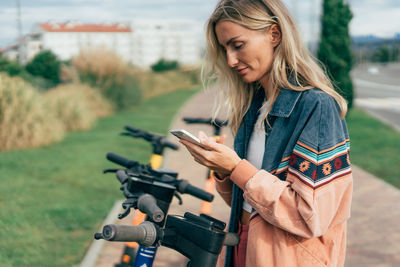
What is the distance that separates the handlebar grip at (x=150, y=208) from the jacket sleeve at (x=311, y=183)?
31 cm

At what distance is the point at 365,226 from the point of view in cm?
529

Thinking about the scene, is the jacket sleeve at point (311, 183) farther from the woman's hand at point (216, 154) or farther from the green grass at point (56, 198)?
the green grass at point (56, 198)

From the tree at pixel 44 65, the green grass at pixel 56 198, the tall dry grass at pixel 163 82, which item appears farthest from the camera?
the tall dry grass at pixel 163 82

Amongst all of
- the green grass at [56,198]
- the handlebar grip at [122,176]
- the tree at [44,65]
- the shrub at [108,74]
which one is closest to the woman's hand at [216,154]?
the handlebar grip at [122,176]

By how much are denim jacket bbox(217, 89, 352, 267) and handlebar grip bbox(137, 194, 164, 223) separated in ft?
0.95

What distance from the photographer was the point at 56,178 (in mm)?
7434

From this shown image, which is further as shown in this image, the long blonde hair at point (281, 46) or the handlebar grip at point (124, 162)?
the handlebar grip at point (124, 162)

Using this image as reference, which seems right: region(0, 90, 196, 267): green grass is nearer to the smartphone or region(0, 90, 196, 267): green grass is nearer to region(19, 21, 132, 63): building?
the smartphone

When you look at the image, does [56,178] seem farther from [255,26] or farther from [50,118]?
[255,26]

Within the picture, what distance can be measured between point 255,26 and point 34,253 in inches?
142

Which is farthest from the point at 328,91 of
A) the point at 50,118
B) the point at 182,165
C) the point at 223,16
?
the point at 50,118

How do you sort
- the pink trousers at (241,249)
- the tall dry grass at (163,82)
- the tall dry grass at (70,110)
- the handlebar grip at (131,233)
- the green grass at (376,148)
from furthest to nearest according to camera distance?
the tall dry grass at (163,82), the tall dry grass at (70,110), the green grass at (376,148), the pink trousers at (241,249), the handlebar grip at (131,233)

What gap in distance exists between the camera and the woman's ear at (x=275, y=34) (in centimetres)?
170

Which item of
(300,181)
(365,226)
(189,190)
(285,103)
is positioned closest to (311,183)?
(300,181)
